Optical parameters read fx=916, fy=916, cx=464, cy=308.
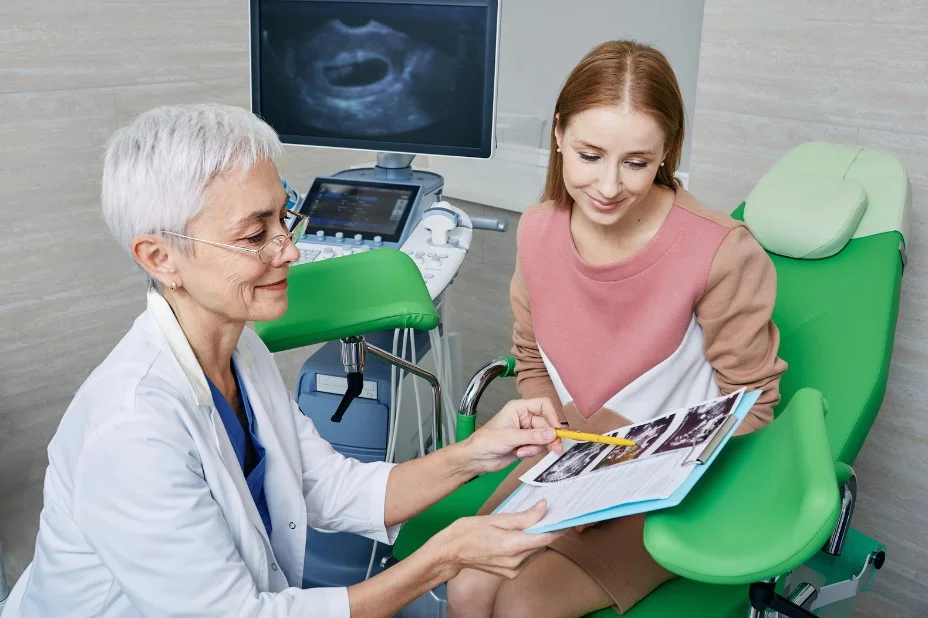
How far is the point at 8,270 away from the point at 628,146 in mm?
1934

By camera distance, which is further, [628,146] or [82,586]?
[628,146]

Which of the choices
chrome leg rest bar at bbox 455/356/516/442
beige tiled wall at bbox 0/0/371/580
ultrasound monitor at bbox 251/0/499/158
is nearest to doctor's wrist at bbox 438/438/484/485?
chrome leg rest bar at bbox 455/356/516/442

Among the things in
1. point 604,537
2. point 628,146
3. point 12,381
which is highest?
point 628,146

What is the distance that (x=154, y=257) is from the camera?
121 cm

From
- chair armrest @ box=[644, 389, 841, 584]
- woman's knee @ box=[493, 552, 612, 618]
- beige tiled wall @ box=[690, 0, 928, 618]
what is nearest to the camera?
chair armrest @ box=[644, 389, 841, 584]

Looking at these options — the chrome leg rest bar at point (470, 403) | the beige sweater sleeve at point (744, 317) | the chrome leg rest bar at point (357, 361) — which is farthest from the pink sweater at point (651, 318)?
the chrome leg rest bar at point (357, 361)

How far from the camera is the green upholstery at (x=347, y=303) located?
1423 millimetres

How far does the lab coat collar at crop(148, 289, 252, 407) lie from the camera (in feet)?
4.03

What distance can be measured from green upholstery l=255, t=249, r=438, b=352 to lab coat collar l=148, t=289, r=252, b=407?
0.61 feet

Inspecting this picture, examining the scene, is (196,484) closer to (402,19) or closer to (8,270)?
(402,19)

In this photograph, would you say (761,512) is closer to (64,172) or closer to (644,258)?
(644,258)

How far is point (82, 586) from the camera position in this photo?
4.02 feet

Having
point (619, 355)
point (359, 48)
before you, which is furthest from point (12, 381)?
point (619, 355)

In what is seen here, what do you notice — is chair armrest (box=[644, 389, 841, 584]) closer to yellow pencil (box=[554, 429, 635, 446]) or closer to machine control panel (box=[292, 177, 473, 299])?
yellow pencil (box=[554, 429, 635, 446])
